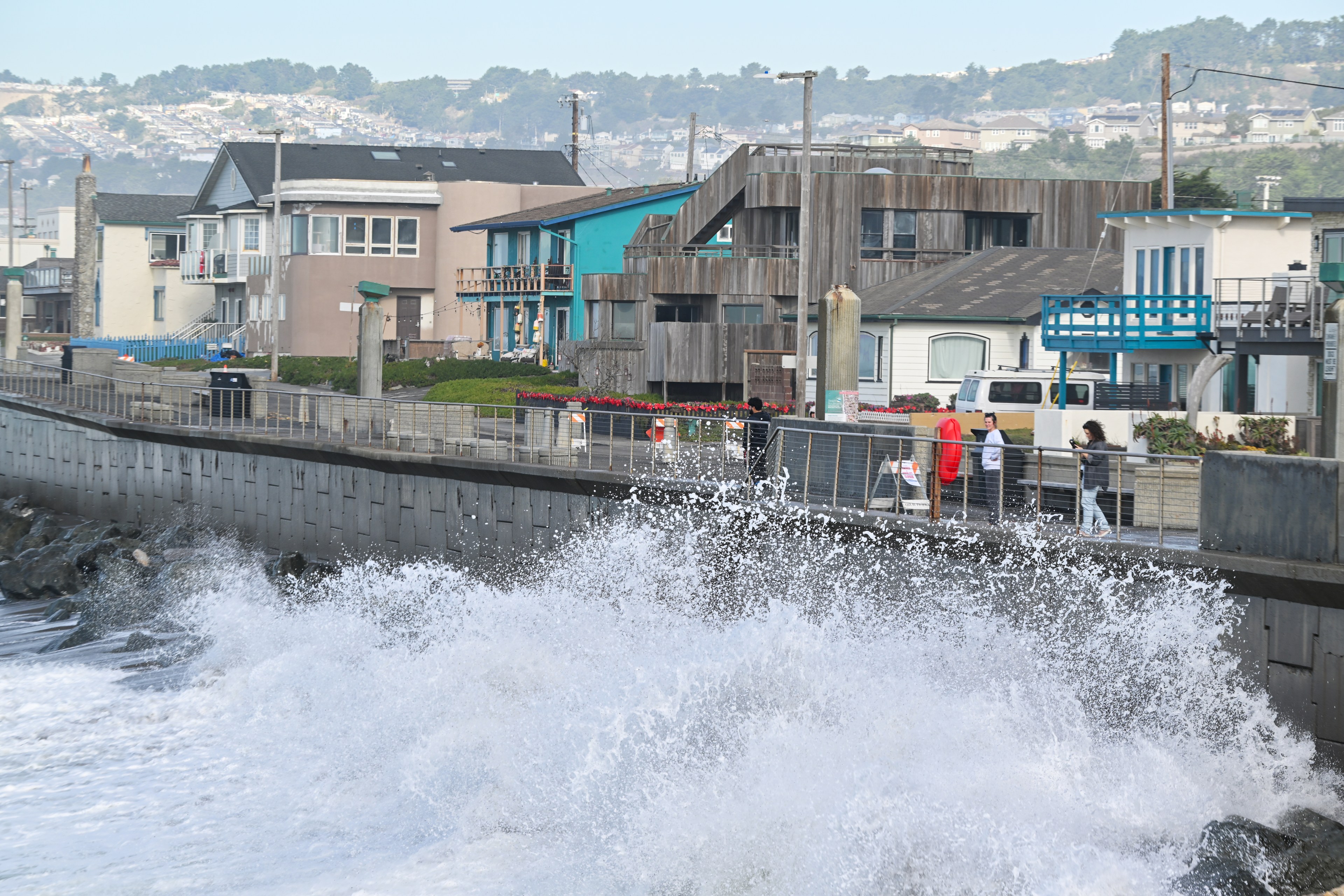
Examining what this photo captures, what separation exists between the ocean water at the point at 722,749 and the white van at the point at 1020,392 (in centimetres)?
1415

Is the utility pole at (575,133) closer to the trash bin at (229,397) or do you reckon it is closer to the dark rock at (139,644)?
the trash bin at (229,397)

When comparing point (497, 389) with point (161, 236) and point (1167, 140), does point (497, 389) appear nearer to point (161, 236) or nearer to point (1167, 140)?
point (1167, 140)

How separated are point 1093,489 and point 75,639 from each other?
54.4ft

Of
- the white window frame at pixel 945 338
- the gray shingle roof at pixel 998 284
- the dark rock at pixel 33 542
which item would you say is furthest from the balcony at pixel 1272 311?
the dark rock at pixel 33 542

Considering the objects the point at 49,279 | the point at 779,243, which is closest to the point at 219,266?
→ the point at 779,243

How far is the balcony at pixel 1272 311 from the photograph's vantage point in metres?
26.3

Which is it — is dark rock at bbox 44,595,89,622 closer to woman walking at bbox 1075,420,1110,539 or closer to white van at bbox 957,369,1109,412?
white van at bbox 957,369,1109,412

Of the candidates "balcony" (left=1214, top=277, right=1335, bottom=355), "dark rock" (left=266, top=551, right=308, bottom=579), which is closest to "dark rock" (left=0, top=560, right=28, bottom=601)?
"dark rock" (left=266, top=551, right=308, bottom=579)

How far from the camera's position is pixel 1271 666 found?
1313cm

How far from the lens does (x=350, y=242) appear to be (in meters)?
65.1

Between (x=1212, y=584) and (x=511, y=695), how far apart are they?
8.00 meters

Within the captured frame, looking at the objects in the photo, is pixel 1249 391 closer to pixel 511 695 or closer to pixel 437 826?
pixel 511 695

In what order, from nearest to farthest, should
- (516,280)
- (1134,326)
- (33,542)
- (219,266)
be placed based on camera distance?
(1134,326) → (33,542) → (516,280) → (219,266)

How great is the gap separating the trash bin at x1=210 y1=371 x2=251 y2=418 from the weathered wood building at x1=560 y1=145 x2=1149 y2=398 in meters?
11.5
